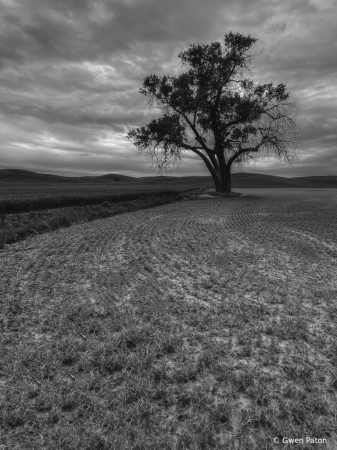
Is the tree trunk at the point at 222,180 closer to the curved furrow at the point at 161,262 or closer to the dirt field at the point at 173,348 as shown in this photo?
the curved furrow at the point at 161,262

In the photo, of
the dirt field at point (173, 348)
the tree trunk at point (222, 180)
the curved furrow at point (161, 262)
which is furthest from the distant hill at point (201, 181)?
the dirt field at point (173, 348)

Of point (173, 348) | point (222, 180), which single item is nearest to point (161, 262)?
point (173, 348)

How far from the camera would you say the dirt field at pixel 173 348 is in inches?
90.6

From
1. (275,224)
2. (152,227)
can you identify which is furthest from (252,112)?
(152,227)

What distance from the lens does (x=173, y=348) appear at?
3.36 meters

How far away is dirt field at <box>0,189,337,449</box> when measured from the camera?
7.55 feet

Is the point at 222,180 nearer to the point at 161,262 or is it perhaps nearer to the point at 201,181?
the point at 161,262

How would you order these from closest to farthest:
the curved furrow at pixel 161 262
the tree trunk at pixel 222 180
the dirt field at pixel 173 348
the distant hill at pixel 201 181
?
the dirt field at pixel 173 348
the curved furrow at pixel 161 262
the tree trunk at pixel 222 180
the distant hill at pixel 201 181

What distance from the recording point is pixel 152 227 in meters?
11.6

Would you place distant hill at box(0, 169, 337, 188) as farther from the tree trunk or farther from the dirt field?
the dirt field

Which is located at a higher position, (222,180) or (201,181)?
(222,180)

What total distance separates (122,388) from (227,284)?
3164 mm

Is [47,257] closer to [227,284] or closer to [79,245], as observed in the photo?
[79,245]

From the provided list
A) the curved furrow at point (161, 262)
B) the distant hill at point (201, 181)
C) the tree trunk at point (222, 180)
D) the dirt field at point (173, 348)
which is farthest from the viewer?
the distant hill at point (201, 181)
